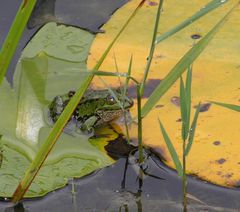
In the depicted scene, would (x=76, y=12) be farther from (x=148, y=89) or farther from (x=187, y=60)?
(x=187, y=60)

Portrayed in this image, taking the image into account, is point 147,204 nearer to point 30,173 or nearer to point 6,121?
point 30,173

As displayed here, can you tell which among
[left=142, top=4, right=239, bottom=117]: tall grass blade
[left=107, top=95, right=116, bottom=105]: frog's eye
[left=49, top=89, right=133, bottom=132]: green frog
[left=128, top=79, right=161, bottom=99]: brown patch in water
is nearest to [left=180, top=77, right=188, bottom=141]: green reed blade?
[left=142, top=4, right=239, bottom=117]: tall grass blade

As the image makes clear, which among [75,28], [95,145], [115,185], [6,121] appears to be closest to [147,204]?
[115,185]

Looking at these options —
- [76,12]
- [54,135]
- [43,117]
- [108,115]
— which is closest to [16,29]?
[54,135]

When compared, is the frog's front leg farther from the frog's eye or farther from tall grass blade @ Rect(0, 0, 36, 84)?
tall grass blade @ Rect(0, 0, 36, 84)

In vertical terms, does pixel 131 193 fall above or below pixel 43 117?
below

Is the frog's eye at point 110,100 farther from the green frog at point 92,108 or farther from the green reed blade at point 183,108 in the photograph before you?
the green reed blade at point 183,108
